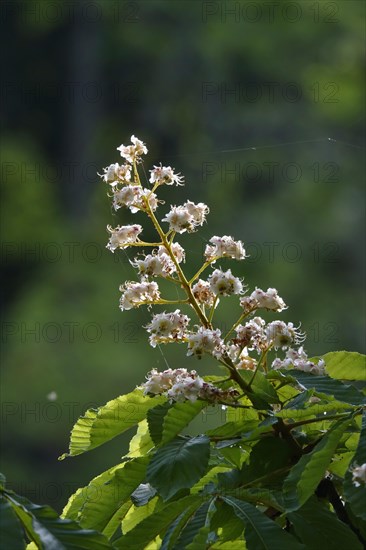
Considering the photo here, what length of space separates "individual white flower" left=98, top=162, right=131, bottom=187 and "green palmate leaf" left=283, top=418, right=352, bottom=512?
255 millimetres

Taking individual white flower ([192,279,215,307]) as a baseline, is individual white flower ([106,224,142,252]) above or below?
above

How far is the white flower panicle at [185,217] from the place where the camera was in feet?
2.04

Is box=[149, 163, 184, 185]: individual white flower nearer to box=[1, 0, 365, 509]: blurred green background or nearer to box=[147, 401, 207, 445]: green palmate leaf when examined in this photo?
box=[147, 401, 207, 445]: green palmate leaf

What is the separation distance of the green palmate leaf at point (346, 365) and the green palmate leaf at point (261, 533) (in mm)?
153

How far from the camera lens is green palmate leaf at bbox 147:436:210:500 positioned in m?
0.48

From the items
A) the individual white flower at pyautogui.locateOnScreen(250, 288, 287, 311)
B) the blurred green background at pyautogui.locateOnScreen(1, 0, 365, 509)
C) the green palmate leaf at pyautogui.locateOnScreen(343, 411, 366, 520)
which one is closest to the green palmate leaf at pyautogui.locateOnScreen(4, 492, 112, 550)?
the green palmate leaf at pyautogui.locateOnScreen(343, 411, 366, 520)

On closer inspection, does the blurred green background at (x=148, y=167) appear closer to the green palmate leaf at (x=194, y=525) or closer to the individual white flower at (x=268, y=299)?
the individual white flower at (x=268, y=299)

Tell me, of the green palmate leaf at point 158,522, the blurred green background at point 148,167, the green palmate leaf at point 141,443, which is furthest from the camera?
the blurred green background at point 148,167

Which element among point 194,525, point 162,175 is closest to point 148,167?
point 162,175

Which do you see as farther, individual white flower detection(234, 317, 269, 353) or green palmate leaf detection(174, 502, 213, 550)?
individual white flower detection(234, 317, 269, 353)

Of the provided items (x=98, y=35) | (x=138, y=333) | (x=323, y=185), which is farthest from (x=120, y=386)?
(x=98, y=35)

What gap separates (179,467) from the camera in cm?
49

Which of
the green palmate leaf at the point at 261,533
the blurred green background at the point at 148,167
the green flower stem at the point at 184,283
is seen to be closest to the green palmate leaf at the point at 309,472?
the green palmate leaf at the point at 261,533

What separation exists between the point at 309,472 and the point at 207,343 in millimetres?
108
